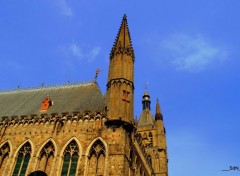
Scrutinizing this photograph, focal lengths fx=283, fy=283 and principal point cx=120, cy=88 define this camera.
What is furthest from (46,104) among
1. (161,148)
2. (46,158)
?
(161,148)

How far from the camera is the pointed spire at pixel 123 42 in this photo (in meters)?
23.4

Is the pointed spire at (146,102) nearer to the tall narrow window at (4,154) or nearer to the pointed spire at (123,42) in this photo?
the pointed spire at (123,42)

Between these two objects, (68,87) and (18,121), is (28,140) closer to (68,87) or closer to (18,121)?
(18,121)

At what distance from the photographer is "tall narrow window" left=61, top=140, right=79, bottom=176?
18.0 m

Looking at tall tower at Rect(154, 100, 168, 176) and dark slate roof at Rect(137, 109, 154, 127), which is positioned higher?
dark slate roof at Rect(137, 109, 154, 127)

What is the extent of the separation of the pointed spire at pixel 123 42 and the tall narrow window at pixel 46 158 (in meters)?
8.93

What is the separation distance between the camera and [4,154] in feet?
65.9

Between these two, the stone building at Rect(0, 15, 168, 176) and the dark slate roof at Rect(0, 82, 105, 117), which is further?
the dark slate roof at Rect(0, 82, 105, 117)

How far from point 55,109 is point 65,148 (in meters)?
4.91

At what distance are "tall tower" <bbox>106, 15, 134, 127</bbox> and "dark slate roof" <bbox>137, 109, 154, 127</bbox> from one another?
27984 millimetres

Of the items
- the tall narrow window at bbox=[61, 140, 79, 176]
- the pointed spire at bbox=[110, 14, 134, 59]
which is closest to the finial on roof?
the pointed spire at bbox=[110, 14, 134, 59]

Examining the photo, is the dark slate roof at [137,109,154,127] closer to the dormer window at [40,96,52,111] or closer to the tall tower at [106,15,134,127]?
the tall tower at [106,15,134,127]

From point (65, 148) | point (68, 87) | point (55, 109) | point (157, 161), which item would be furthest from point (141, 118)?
point (65, 148)

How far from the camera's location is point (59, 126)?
20188 millimetres
